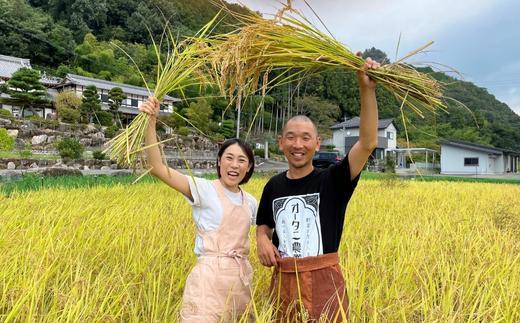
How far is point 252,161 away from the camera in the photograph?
1.66 meters

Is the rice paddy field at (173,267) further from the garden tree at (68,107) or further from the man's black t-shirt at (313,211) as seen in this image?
the garden tree at (68,107)

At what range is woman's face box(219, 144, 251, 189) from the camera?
5.14ft

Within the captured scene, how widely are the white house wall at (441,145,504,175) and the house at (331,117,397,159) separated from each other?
6.27m

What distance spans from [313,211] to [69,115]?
1959 centimetres

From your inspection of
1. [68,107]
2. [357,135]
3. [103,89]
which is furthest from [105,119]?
[357,135]

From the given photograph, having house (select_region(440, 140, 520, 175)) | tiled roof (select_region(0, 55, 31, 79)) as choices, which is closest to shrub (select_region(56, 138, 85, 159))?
tiled roof (select_region(0, 55, 31, 79))

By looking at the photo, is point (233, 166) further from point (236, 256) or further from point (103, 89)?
point (103, 89)

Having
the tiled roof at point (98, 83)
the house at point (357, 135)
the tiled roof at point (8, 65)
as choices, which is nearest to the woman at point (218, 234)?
the tiled roof at point (98, 83)

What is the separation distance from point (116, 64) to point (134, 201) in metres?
30.8

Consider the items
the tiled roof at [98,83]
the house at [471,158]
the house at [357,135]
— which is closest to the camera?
the house at [471,158]

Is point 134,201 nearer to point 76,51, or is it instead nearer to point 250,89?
point 250,89

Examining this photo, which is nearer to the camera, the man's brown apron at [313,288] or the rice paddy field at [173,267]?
the man's brown apron at [313,288]

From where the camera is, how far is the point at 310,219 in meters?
1.41

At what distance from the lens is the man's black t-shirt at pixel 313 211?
1406mm
